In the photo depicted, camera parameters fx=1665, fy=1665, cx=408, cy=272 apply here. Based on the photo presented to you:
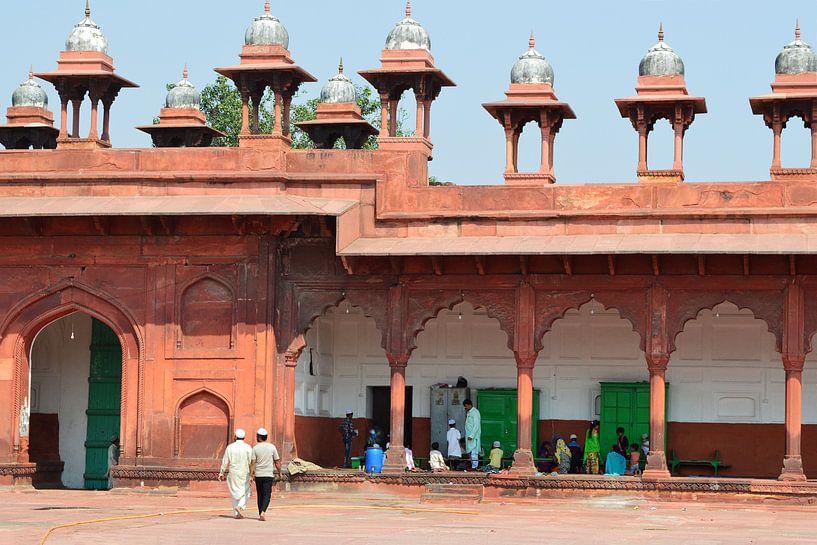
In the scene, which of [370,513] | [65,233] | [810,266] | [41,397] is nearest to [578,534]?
[370,513]

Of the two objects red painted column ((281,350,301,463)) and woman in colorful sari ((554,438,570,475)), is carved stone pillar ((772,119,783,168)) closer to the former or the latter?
woman in colorful sari ((554,438,570,475))

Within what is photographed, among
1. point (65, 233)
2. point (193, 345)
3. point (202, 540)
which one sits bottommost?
point (202, 540)

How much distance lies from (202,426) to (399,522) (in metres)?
5.11

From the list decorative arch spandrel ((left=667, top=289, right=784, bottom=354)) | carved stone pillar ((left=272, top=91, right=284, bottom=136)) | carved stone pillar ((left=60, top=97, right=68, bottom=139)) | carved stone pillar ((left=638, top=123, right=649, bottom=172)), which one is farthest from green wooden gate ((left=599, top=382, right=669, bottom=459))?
carved stone pillar ((left=60, top=97, right=68, bottom=139))

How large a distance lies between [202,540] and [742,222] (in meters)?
8.72

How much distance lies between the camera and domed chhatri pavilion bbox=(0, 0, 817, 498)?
20.8m

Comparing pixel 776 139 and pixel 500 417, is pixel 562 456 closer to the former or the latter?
pixel 500 417

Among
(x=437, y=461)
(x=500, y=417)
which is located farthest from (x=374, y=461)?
(x=500, y=417)

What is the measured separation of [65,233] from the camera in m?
22.2

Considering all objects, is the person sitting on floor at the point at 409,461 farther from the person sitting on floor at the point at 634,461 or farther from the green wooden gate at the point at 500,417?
the person sitting on floor at the point at 634,461

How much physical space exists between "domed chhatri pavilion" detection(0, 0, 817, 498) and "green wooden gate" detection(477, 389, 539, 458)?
0.03 metres

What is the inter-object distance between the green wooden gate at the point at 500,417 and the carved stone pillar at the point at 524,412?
1923 mm

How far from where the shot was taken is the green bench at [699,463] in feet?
73.6

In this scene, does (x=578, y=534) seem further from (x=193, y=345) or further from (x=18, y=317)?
(x=18, y=317)
